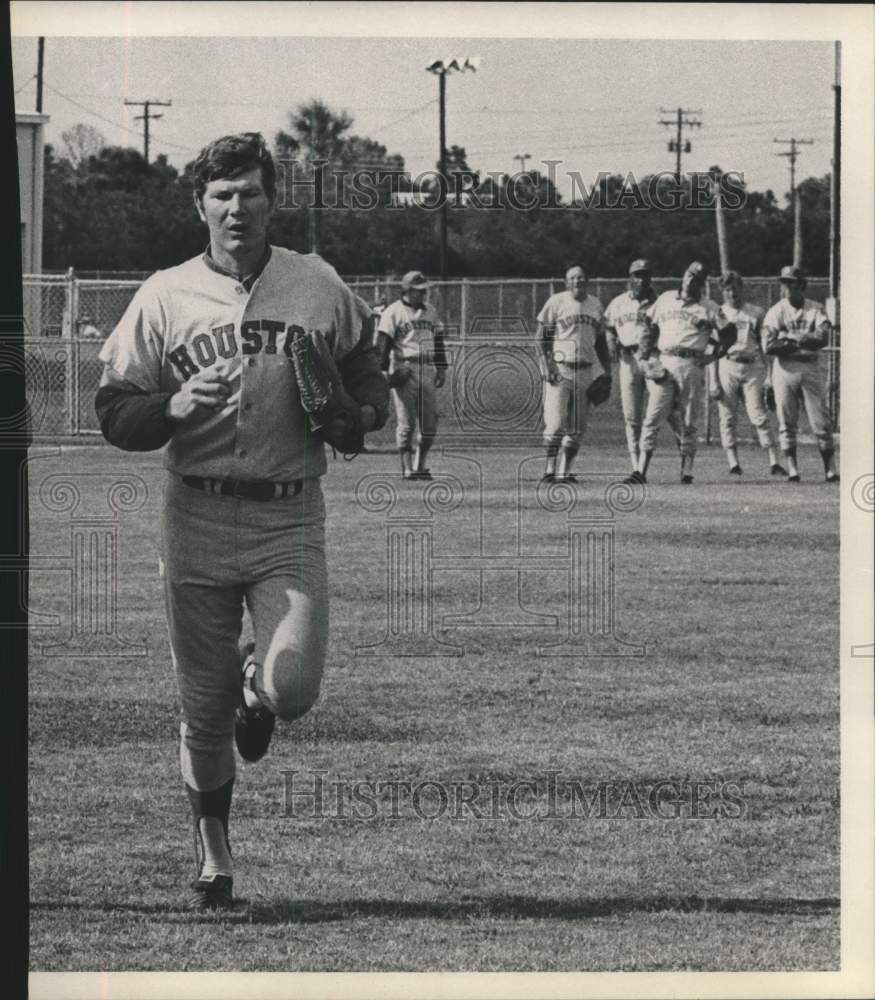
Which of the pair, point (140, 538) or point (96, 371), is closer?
point (96, 371)

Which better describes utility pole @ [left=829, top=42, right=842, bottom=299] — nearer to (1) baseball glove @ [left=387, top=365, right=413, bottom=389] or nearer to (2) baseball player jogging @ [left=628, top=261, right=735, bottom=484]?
(2) baseball player jogging @ [left=628, top=261, right=735, bottom=484]

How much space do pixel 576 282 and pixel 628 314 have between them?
14.9 inches

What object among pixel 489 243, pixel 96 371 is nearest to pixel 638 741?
pixel 489 243

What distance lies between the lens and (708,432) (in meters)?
6.43

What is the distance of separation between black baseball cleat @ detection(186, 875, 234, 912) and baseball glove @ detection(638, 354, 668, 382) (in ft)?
7.90

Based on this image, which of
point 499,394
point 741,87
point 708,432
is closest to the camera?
point 741,87

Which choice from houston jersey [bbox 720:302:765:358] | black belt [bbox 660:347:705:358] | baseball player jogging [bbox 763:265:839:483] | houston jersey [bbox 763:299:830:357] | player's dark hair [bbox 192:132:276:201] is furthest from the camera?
black belt [bbox 660:347:705:358]

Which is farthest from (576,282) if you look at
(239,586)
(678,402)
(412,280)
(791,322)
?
(239,586)

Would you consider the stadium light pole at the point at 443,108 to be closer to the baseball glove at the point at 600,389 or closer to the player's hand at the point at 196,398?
the baseball glove at the point at 600,389

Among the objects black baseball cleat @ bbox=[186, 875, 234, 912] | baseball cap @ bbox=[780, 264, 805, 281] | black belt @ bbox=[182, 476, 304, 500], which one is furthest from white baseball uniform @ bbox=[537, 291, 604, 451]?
black baseball cleat @ bbox=[186, 875, 234, 912]

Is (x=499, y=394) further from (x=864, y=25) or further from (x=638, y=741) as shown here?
(x=864, y=25)

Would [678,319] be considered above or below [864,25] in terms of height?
below

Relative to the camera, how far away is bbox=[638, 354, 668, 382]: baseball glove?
6.18 metres

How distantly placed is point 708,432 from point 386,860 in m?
2.37
